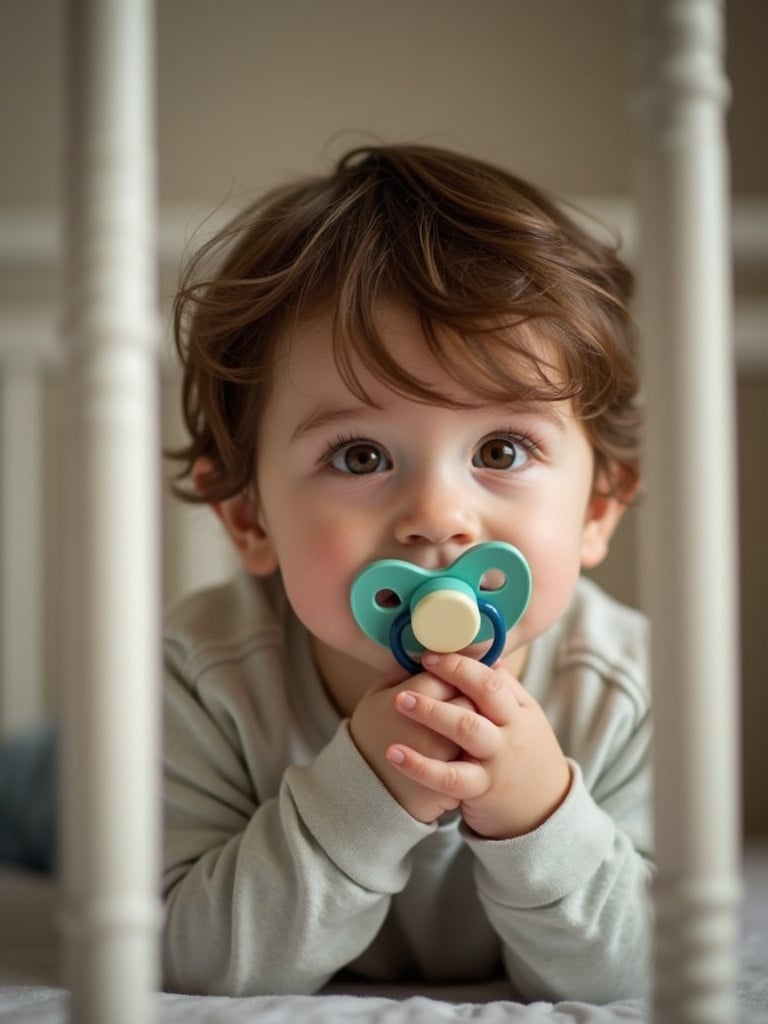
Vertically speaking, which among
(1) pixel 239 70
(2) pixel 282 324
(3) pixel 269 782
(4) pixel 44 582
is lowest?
(3) pixel 269 782

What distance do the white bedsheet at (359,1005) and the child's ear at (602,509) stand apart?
0.89 ft

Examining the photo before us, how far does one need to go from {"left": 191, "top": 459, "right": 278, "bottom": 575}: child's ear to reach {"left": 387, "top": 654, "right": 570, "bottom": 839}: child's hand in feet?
0.68

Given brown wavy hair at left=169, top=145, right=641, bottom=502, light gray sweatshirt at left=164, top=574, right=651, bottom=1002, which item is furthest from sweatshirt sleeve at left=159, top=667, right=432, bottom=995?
brown wavy hair at left=169, top=145, right=641, bottom=502

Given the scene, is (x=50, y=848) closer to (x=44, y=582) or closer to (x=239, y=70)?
(x=44, y=582)

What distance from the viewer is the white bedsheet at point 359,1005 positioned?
0.61 m

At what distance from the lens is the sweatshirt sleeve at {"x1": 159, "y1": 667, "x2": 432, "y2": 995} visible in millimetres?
691

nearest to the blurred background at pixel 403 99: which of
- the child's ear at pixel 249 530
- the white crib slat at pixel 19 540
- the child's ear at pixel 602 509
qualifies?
the white crib slat at pixel 19 540

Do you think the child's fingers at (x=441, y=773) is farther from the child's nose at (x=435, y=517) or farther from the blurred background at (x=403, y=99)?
the blurred background at (x=403, y=99)

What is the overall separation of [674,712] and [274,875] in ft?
1.15

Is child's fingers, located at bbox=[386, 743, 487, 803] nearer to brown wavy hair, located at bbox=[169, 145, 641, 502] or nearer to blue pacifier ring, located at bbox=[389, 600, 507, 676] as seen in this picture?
blue pacifier ring, located at bbox=[389, 600, 507, 676]

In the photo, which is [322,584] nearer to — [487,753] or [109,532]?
[487,753]

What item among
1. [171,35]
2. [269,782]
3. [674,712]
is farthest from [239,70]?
[674,712]

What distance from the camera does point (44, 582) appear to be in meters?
1.54

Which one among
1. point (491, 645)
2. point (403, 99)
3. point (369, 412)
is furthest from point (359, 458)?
point (403, 99)
